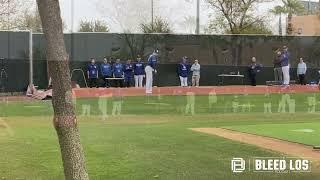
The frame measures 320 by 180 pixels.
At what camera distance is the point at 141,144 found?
24.7ft

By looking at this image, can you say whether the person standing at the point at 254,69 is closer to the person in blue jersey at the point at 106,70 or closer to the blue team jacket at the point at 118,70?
the blue team jacket at the point at 118,70

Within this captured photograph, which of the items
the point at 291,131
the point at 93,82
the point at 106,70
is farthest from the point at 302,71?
the point at 291,131

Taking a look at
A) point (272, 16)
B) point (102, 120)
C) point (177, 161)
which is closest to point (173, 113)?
point (102, 120)

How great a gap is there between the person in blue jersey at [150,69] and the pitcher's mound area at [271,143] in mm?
5441

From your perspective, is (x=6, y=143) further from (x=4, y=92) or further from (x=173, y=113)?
(x=4, y=92)

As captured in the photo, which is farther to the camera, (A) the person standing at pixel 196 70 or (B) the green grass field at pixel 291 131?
(A) the person standing at pixel 196 70

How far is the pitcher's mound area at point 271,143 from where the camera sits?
7247 mm

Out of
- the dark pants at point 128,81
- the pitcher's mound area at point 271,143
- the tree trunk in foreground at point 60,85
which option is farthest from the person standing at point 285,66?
the tree trunk in foreground at point 60,85

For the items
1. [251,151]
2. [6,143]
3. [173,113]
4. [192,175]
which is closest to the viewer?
[192,175]

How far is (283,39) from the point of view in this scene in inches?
779

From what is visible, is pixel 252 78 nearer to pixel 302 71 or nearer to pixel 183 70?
pixel 302 71

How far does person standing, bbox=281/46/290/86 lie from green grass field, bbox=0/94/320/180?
20.9 feet

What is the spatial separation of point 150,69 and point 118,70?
1.61 metres

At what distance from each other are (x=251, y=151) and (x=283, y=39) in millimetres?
13279
